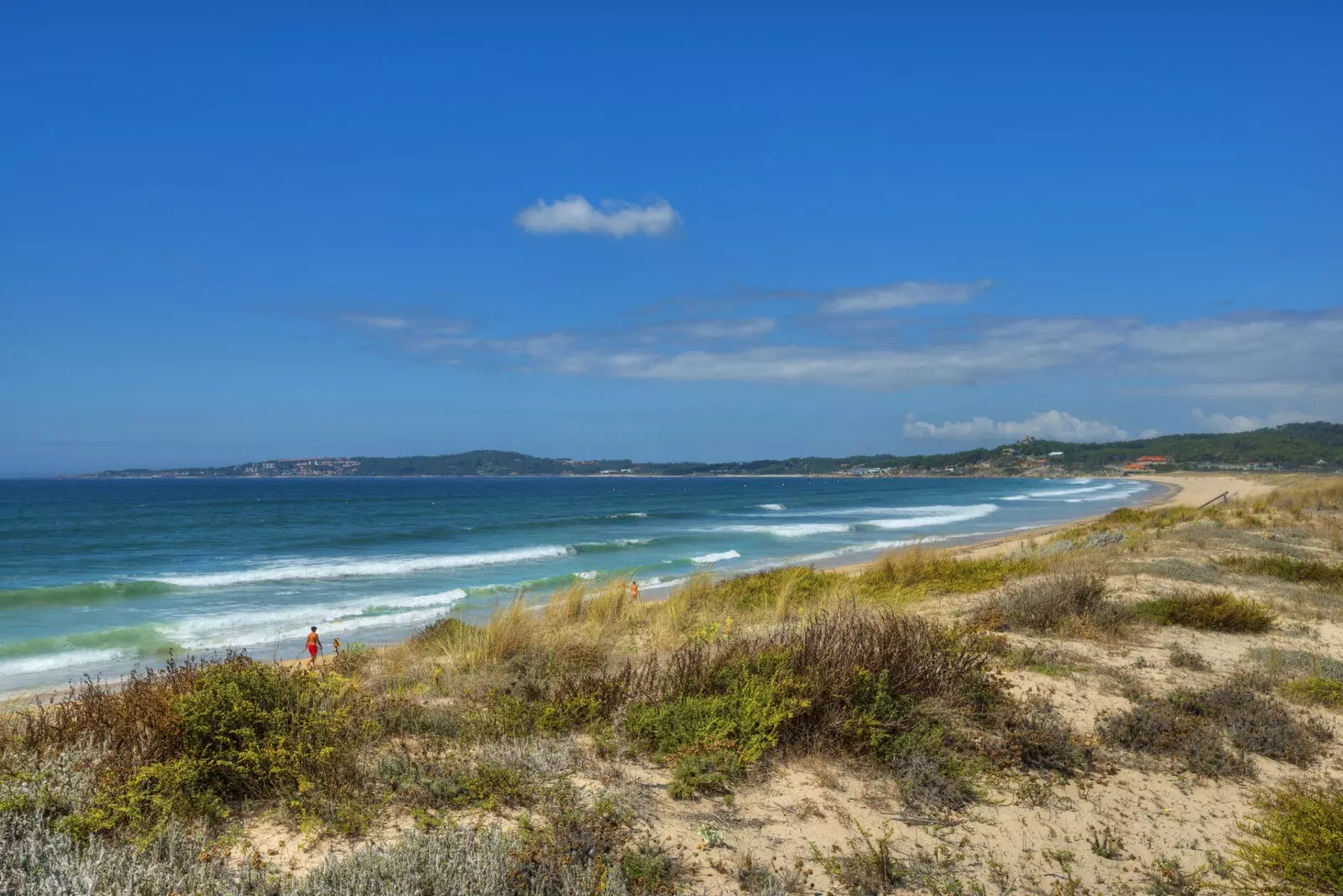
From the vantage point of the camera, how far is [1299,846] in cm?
409

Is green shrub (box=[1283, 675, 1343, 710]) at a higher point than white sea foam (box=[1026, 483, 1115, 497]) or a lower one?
higher

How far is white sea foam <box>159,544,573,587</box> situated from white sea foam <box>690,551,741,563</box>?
5.30 m

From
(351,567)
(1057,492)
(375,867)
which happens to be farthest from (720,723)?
(1057,492)

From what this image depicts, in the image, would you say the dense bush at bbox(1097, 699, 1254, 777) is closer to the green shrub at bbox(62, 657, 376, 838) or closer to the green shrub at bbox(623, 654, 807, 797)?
the green shrub at bbox(623, 654, 807, 797)

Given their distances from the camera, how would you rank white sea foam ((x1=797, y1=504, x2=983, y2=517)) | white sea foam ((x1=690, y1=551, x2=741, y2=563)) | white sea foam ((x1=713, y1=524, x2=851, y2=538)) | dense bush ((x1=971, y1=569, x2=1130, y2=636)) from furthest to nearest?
white sea foam ((x1=797, y1=504, x2=983, y2=517)), white sea foam ((x1=713, y1=524, x2=851, y2=538)), white sea foam ((x1=690, y1=551, x2=741, y2=563)), dense bush ((x1=971, y1=569, x2=1130, y2=636))

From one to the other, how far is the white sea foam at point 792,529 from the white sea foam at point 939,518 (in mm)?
2091

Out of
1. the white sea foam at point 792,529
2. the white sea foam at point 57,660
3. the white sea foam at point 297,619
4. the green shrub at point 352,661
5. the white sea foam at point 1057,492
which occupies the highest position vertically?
the green shrub at point 352,661

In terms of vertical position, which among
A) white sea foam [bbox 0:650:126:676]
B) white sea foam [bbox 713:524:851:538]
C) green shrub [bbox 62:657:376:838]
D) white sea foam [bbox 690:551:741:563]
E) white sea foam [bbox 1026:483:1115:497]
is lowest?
white sea foam [bbox 1026:483:1115:497]

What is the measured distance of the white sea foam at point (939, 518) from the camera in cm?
4300

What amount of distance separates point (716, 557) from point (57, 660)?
62.3 ft

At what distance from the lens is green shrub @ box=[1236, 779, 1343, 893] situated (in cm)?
390

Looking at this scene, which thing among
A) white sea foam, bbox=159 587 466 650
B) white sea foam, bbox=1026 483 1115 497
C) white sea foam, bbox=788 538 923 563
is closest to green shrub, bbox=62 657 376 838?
white sea foam, bbox=159 587 466 650

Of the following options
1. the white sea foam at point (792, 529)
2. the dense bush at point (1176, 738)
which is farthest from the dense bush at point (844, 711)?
the white sea foam at point (792, 529)

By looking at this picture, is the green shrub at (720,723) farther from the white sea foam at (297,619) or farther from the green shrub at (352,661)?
the white sea foam at (297,619)
